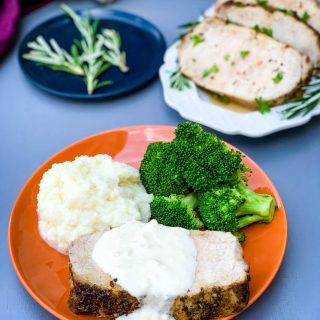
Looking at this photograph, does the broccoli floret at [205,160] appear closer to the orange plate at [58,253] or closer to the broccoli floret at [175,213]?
the broccoli floret at [175,213]

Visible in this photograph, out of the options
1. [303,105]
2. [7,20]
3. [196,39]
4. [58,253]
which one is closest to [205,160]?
[58,253]

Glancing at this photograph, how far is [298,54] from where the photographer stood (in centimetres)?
321

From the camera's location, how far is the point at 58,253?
2.36m

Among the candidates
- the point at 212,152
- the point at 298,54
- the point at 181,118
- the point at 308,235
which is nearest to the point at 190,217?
the point at 212,152

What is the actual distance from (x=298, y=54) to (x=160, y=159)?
1262mm

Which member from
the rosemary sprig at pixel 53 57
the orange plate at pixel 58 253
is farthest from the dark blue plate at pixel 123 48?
the orange plate at pixel 58 253

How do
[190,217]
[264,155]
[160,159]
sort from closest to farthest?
[190,217]
[160,159]
[264,155]

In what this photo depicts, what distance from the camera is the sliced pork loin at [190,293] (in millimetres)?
1993

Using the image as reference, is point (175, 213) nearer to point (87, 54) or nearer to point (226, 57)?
point (226, 57)

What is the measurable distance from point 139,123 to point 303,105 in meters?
1.01

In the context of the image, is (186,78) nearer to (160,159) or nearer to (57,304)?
(160,159)

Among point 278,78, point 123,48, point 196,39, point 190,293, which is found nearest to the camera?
point 190,293

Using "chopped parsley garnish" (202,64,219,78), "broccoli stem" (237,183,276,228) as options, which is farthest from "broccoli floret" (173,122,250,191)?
"chopped parsley garnish" (202,64,219,78)

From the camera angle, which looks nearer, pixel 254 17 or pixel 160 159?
pixel 160 159
